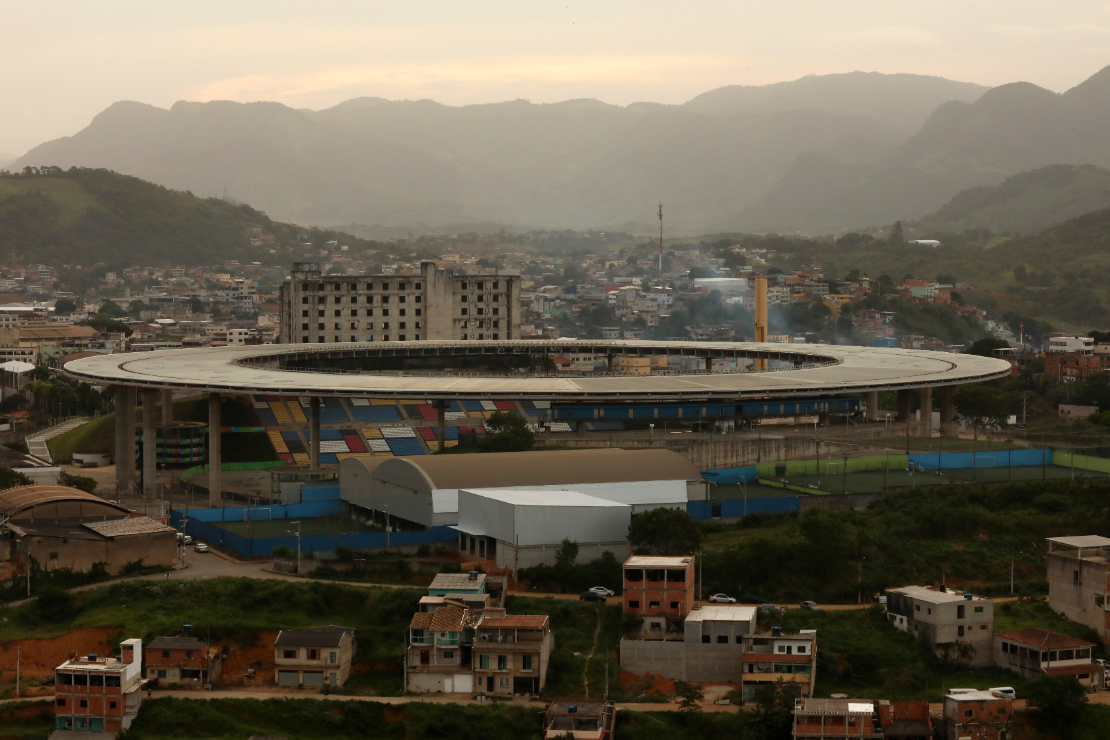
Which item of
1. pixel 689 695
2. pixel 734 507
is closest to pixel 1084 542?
pixel 734 507

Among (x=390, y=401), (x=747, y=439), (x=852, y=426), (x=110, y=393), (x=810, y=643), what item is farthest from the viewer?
(x=110, y=393)

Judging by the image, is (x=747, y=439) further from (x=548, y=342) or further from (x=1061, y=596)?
(x=548, y=342)

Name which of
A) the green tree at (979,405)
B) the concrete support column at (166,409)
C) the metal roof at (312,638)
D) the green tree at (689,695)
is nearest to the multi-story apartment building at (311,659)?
the metal roof at (312,638)

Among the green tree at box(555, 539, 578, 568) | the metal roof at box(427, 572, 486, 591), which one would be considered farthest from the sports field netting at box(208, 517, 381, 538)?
→ the green tree at box(555, 539, 578, 568)

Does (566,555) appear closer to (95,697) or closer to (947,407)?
(95,697)

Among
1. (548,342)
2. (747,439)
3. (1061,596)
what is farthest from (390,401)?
(1061,596)

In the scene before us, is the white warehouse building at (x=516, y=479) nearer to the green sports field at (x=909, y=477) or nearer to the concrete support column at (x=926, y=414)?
the green sports field at (x=909, y=477)

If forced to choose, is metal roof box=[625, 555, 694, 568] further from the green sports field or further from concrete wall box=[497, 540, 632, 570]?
the green sports field
